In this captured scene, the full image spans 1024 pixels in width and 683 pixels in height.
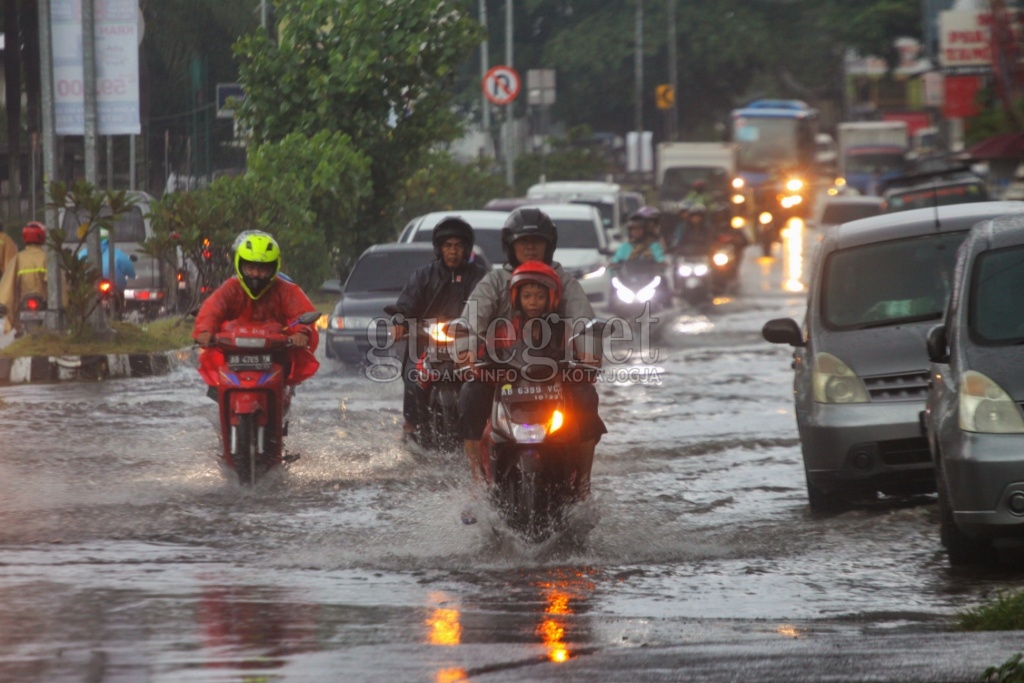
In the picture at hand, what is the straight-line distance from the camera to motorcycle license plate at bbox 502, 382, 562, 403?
791 centimetres

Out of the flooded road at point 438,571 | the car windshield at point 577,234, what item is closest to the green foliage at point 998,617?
the flooded road at point 438,571

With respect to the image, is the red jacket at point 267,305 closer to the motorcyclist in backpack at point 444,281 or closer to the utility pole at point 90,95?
the motorcyclist in backpack at point 444,281

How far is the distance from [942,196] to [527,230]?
19.0 meters

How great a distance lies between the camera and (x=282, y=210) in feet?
76.5

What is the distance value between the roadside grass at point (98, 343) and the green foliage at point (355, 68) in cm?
686

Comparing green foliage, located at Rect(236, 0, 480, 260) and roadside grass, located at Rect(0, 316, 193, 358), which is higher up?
green foliage, located at Rect(236, 0, 480, 260)

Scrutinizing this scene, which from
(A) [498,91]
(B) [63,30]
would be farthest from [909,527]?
(A) [498,91]

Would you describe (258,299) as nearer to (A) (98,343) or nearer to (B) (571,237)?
(A) (98,343)

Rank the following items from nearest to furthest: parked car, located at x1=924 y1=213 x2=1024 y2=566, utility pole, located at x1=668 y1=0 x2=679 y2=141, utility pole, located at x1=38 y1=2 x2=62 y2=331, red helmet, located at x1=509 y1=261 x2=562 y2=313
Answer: parked car, located at x1=924 y1=213 x2=1024 y2=566 → red helmet, located at x1=509 y1=261 x2=562 y2=313 → utility pole, located at x1=38 y1=2 x2=62 y2=331 → utility pole, located at x1=668 y1=0 x2=679 y2=141

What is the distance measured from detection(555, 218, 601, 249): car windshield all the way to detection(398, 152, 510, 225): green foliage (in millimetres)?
6071

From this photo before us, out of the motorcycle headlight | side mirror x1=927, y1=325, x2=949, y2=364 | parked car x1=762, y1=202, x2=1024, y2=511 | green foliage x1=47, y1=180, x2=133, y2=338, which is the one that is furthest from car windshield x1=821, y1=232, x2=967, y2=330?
the motorcycle headlight

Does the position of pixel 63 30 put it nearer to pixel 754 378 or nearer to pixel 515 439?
pixel 754 378

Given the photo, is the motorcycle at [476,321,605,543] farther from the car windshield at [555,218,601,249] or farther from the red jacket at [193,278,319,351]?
the car windshield at [555,218,601,249]

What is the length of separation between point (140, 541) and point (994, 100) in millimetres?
36279
